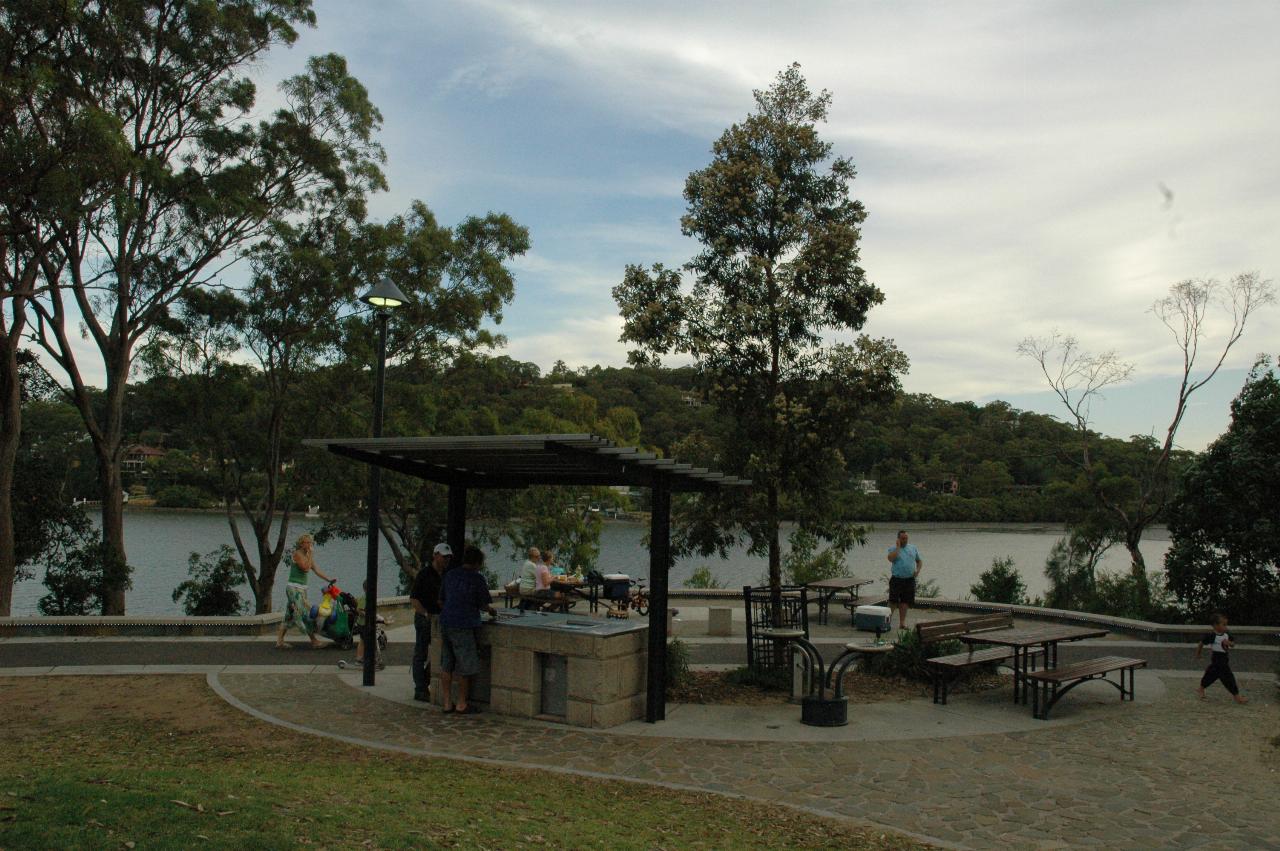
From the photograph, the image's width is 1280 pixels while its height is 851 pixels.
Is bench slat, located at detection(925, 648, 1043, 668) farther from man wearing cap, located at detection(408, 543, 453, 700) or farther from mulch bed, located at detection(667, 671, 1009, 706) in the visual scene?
man wearing cap, located at detection(408, 543, 453, 700)

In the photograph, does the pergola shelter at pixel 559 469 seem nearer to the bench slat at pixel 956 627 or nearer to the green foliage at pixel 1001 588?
the bench slat at pixel 956 627

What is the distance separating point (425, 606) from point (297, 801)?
391 centimetres

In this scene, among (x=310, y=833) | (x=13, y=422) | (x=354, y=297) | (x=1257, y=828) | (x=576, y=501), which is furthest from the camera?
(x=576, y=501)

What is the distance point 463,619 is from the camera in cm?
890

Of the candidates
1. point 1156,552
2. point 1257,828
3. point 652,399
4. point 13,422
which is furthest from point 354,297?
point 1156,552

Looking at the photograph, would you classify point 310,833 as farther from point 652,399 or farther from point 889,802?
point 652,399

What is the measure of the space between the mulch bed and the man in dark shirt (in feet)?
7.63

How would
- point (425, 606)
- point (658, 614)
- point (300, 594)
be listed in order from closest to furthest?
point (658, 614)
point (425, 606)
point (300, 594)

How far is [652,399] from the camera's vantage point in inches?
1251

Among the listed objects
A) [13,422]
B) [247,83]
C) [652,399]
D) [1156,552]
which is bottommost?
[1156,552]

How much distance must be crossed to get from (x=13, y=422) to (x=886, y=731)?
16491 mm

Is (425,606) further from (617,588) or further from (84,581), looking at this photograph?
(84,581)

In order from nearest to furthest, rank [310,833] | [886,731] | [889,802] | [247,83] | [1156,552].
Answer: [310,833] < [889,802] < [886,731] < [247,83] < [1156,552]

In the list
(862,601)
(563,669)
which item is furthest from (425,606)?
(862,601)
